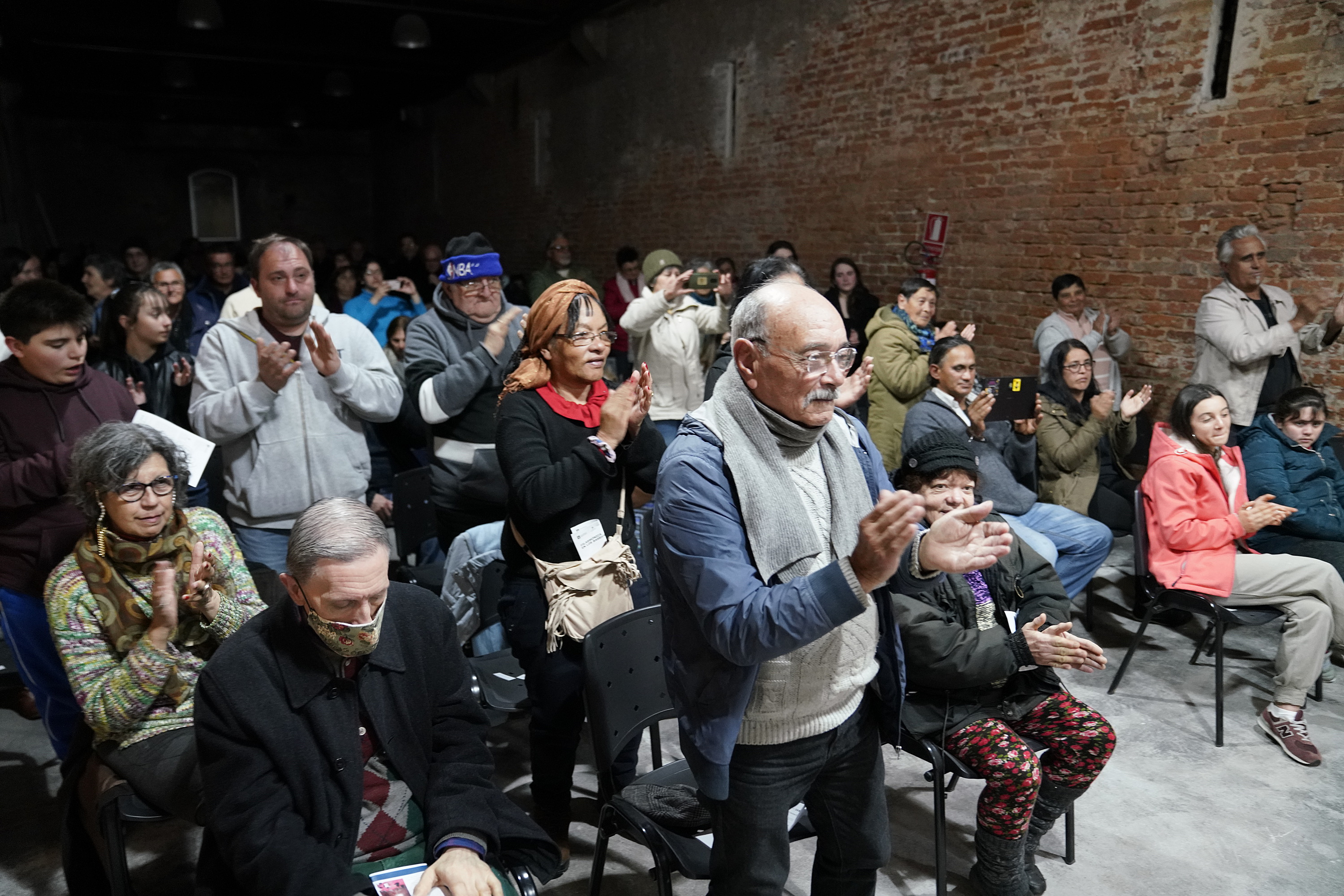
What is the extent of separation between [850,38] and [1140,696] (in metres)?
5.67

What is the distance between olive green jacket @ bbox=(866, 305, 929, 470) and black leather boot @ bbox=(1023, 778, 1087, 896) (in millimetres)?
2583

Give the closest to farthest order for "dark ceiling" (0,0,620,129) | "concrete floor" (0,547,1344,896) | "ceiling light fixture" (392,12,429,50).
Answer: "concrete floor" (0,547,1344,896) < "ceiling light fixture" (392,12,429,50) < "dark ceiling" (0,0,620,129)

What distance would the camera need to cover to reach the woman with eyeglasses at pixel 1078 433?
462 centimetres

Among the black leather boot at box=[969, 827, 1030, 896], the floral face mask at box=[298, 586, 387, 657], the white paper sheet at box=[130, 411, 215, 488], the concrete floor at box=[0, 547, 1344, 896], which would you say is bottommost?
the concrete floor at box=[0, 547, 1344, 896]

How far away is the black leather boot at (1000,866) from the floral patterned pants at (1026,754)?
32mm

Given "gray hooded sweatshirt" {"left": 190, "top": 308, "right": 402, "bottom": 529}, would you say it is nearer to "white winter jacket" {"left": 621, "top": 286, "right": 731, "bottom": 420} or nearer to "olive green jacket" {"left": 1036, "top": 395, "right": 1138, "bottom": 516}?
"white winter jacket" {"left": 621, "top": 286, "right": 731, "bottom": 420}

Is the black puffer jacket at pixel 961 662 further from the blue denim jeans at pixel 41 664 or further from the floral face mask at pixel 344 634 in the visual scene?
the blue denim jeans at pixel 41 664

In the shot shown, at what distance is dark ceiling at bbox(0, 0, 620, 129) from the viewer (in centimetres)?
1148

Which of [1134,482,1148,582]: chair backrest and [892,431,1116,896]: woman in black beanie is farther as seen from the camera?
[1134,482,1148,582]: chair backrest

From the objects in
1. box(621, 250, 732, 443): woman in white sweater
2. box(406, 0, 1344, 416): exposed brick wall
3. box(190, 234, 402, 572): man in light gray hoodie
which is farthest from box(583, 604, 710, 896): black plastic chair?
box(406, 0, 1344, 416): exposed brick wall

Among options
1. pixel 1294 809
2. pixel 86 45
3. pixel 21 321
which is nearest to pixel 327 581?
pixel 21 321

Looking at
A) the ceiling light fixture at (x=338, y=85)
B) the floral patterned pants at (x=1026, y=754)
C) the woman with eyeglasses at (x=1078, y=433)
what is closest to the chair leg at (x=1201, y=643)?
the woman with eyeglasses at (x=1078, y=433)

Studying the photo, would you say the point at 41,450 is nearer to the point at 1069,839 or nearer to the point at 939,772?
the point at 939,772

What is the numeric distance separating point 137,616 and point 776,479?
160 cm
